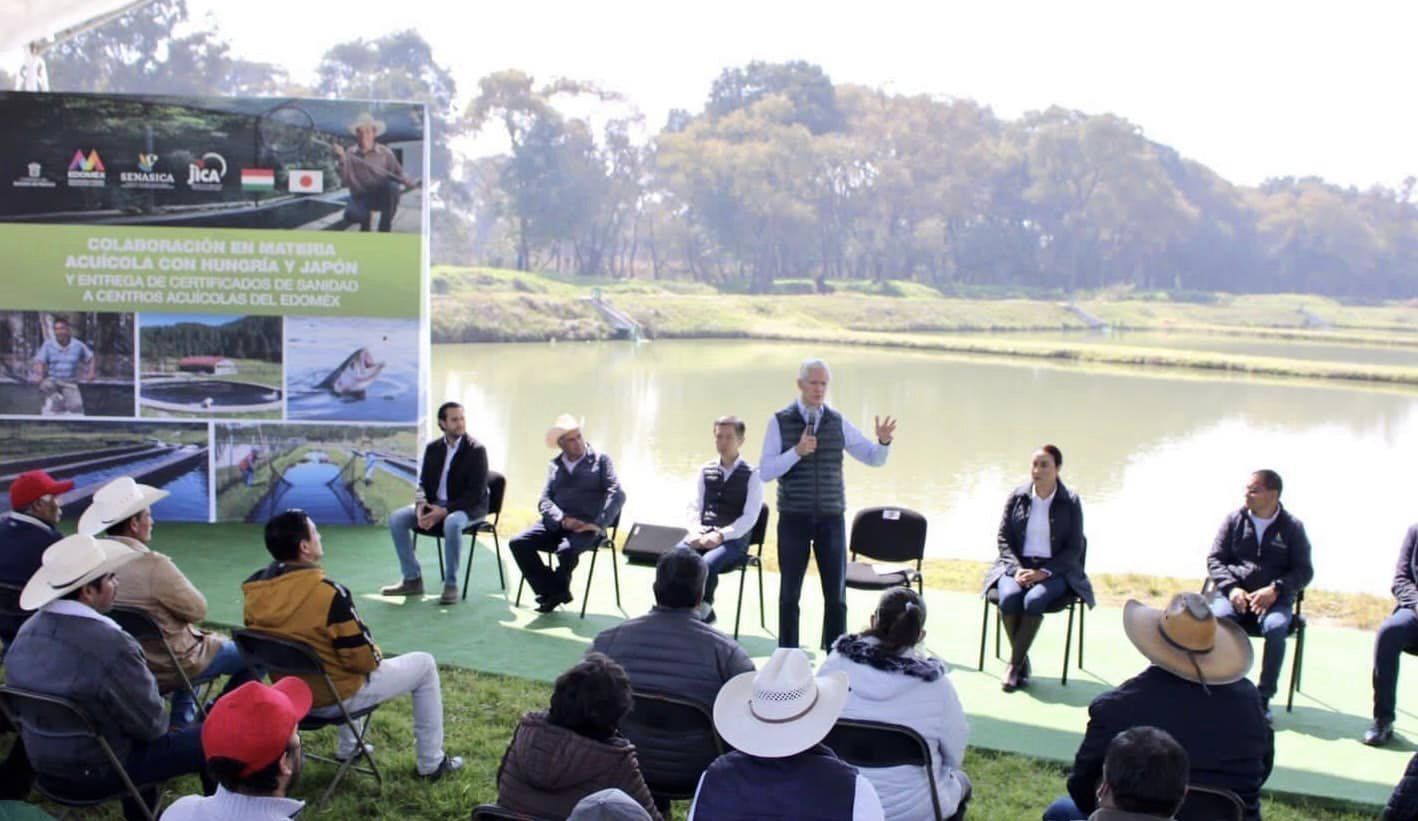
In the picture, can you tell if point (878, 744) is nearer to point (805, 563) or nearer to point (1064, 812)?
point (1064, 812)

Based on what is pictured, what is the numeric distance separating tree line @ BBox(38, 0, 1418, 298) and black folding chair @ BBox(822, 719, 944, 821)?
46.4m

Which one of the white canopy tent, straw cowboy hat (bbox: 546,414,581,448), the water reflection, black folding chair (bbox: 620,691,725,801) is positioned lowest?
the water reflection

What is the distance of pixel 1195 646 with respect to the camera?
283 cm

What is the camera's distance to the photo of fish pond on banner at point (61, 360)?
7.21 m

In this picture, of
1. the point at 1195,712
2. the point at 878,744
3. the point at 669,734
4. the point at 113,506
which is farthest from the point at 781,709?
the point at 113,506

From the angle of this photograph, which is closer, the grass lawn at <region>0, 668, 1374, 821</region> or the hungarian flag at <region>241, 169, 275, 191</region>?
the grass lawn at <region>0, 668, 1374, 821</region>

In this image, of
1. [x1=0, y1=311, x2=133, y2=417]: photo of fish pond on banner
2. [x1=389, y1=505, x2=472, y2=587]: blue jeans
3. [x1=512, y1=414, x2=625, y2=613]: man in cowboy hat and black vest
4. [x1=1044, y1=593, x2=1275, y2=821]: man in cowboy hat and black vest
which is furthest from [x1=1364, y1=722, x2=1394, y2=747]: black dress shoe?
[x1=0, y1=311, x2=133, y2=417]: photo of fish pond on banner

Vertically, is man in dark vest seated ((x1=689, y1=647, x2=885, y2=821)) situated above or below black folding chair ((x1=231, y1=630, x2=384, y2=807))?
above

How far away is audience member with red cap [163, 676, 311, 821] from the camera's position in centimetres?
210

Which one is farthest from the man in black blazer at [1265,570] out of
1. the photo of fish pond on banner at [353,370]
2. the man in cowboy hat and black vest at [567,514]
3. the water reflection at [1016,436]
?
the photo of fish pond on banner at [353,370]

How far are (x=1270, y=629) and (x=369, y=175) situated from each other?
17.1ft

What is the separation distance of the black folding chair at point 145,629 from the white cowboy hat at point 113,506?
1.09ft

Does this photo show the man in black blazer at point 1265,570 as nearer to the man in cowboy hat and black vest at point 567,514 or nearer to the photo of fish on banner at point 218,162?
the man in cowboy hat and black vest at point 567,514

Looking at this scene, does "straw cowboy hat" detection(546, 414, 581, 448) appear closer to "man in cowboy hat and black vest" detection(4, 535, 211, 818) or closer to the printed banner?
the printed banner
